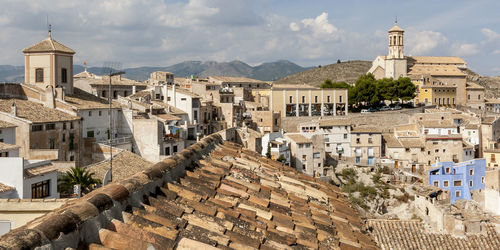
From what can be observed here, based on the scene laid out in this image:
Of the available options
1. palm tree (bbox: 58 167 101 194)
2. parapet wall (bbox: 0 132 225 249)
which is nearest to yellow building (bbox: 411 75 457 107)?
palm tree (bbox: 58 167 101 194)

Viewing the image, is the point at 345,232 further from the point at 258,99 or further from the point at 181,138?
the point at 258,99

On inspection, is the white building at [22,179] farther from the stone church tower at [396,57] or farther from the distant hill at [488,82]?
the distant hill at [488,82]

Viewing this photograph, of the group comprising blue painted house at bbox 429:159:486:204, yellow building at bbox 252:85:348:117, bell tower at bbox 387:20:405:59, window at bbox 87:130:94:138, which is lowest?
blue painted house at bbox 429:159:486:204

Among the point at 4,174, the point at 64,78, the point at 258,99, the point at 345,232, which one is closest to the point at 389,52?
the point at 258,99

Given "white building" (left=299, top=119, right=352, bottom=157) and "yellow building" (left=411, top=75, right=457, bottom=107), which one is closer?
"white building" (left=299, top=119, right=352, bottom=157)

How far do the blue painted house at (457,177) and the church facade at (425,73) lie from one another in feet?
91.9

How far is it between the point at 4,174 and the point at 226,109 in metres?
33.6

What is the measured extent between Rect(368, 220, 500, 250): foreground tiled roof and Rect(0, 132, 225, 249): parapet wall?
9005 millimetres

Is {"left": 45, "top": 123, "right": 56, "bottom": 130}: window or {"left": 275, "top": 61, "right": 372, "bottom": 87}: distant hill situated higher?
{"left": 275, "top": 61, "right": 372, "bottom": 87}: distant hill

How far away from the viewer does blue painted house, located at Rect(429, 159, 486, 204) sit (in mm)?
47156

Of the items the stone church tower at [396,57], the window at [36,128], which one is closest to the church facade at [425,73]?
the stone church tower at [396,57]

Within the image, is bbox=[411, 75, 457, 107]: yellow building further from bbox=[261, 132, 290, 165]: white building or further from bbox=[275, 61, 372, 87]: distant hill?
bbox=[261, 132, 290, 165]: white building

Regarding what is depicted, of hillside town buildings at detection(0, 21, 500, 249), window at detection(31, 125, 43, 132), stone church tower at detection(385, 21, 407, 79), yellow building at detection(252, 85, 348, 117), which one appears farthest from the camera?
→ stone church tower at detection(385, 21, 407, 79)

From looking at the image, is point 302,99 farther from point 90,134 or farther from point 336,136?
point 90,134
